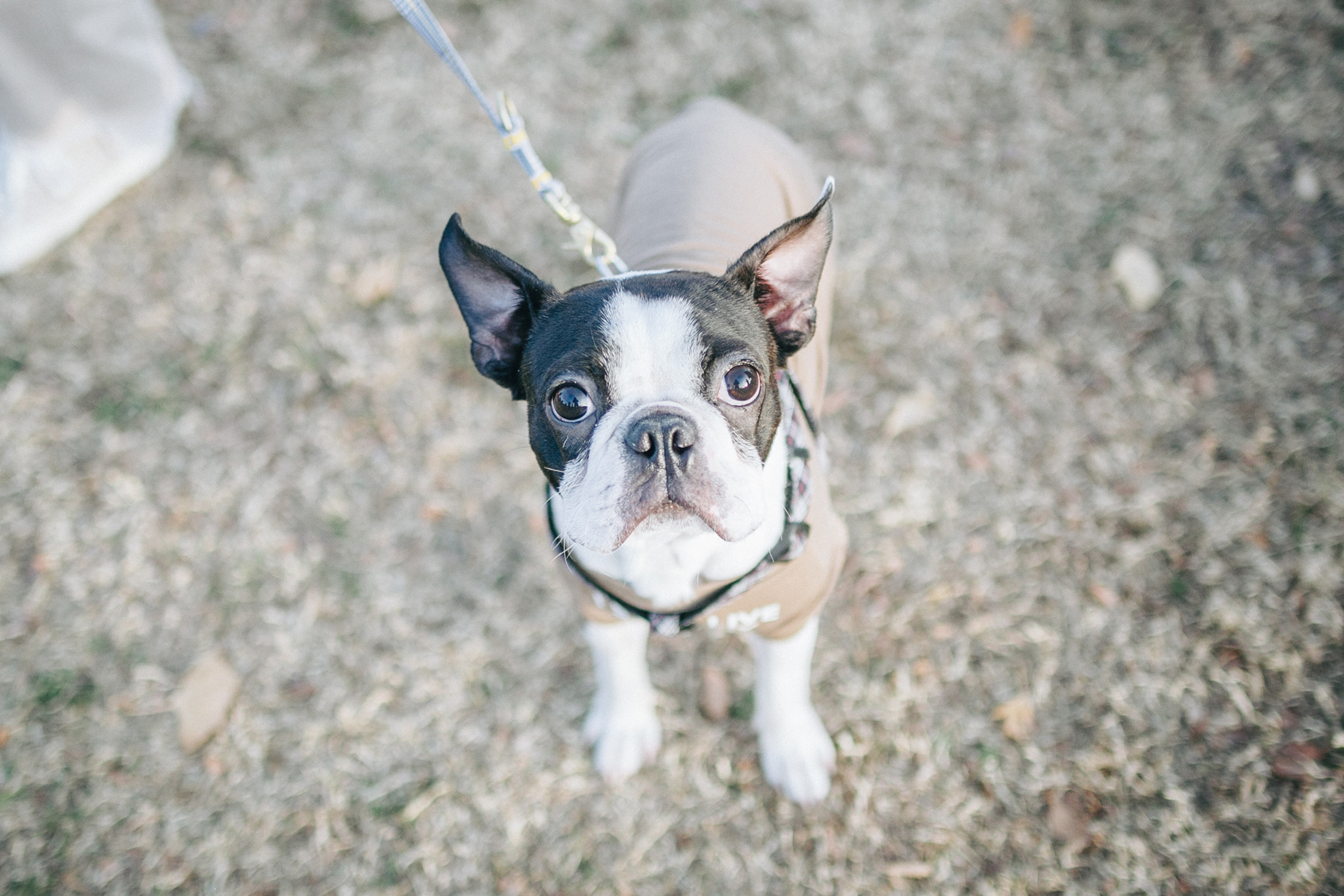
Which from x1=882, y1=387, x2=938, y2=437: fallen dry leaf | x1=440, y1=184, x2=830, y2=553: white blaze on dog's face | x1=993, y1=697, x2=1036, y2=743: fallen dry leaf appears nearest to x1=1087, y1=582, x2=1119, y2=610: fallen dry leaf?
x1=993, y1=697, x2=1036, y2=743: fallen dry leaf

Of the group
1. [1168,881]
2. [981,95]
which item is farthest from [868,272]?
[1168,881]

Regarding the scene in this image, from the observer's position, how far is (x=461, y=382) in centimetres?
413

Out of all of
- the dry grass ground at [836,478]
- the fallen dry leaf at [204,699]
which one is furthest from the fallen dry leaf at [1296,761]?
the fallen dry leaf at [204,699]

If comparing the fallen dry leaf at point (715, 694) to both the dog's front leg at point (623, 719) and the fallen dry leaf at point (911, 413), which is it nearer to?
the dog's front leg at point (623, 719)

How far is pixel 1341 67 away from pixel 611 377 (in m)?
5.11

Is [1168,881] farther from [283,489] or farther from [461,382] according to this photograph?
[283,489]

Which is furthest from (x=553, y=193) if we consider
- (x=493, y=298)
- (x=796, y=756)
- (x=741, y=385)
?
(x=796, y=756)

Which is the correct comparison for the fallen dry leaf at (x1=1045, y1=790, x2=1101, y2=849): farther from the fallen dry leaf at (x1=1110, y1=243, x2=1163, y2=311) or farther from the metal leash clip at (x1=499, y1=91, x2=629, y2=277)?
the metal leash clip at (x1=499, y1=91, x2=629, y2=277)

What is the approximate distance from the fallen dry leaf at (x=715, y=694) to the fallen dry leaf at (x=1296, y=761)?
2113mm

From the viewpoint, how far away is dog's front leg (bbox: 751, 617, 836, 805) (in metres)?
3.05

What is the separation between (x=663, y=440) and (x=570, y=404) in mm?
368

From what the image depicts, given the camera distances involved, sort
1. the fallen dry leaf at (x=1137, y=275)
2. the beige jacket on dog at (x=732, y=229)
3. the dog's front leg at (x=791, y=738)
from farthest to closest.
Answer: the fallen dry leaf at (x=1137, y=275), the dog's front leg at (x=791, y=738), the beige jacket on dog at (x=732, y=229)

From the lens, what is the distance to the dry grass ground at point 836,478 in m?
3.19

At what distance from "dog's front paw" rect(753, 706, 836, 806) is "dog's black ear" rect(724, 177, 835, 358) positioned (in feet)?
5.00
